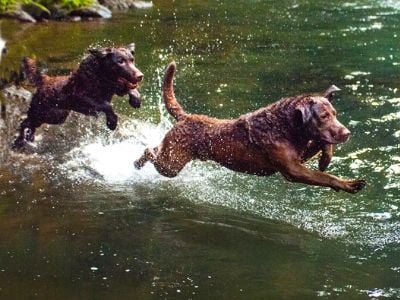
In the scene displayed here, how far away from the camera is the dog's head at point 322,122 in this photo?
6094 millimetres

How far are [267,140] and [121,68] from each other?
8.16 feet

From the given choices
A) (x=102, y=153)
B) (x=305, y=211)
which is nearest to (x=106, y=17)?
(x=102, y=153)

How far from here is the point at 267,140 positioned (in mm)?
6527

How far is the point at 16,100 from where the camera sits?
10.5 m

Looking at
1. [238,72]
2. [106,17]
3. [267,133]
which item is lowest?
[106,17]

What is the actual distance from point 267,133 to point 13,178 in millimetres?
3147

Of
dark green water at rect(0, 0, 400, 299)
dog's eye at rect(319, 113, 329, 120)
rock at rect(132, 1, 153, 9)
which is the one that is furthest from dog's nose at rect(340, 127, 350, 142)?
rock at rect(132, 1, 153, 9)

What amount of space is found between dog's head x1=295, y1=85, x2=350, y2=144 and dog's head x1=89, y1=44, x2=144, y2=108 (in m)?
2.73

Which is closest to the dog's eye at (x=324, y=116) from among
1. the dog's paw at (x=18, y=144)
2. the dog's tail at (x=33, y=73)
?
the dog's tail at (x=33, y=73)

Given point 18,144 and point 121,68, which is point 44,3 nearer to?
point 18,144

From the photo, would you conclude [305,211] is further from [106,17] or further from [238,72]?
[106,17]

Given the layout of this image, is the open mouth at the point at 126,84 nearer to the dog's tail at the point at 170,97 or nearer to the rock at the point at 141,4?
the dog's tail at the point at 170,97

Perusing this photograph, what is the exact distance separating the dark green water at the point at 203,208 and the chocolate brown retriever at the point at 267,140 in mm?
486

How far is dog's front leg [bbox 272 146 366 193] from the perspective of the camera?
6.19 meters
